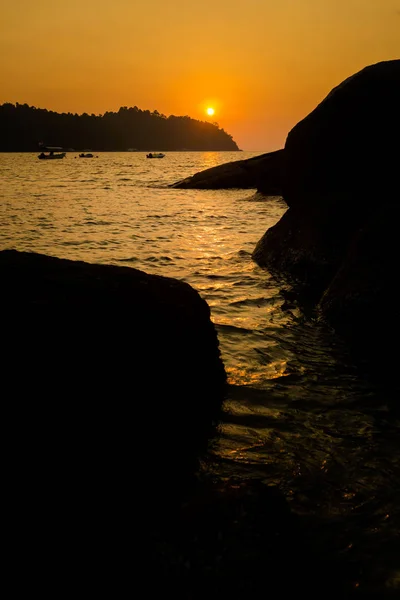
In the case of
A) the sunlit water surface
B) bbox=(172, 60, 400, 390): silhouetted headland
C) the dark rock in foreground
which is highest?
the dark rock in foreground

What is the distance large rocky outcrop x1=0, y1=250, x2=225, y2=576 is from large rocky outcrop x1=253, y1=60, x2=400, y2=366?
2.81 metres

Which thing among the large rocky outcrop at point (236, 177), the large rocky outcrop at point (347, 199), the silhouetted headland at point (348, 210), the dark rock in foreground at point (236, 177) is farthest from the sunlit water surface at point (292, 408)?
the large rocky outcrop at point (236, 177)

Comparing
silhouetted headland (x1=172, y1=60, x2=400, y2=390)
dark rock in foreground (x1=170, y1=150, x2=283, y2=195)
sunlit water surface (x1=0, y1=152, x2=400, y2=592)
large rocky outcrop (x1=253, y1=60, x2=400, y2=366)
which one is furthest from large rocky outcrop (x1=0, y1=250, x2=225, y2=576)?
dark rock in foreground (x1=170, y1=150, x2=283, y2=195)

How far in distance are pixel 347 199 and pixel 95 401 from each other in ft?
22.0

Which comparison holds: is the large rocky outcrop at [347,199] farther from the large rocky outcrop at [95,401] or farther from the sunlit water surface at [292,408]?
the large rocky outcrop at [95,401]

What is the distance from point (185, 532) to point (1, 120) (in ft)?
759

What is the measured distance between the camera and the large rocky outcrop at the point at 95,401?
241cm

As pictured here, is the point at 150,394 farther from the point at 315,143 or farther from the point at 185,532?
the point at 315,143

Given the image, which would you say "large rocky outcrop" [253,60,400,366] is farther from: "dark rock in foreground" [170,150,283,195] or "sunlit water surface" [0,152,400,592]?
"dark rock in foreground" [170,150,283,195]

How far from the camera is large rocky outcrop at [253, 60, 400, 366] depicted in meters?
5.80

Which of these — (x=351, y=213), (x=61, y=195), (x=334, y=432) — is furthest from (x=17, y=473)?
(x=61, y=195)

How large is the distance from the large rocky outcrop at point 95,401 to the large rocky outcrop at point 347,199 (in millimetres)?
2812

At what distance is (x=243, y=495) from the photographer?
252cm

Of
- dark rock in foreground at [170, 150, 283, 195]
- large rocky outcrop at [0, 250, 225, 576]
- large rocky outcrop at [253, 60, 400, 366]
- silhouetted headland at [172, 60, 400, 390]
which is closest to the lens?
large rocky outcrop at [0, 250, 225, 576]
